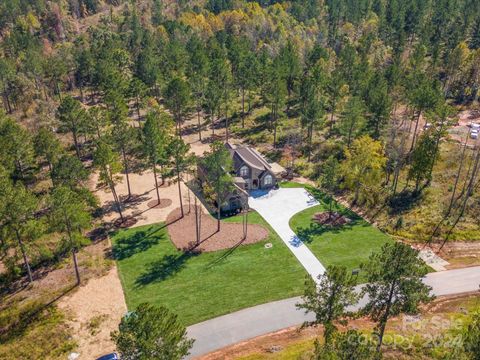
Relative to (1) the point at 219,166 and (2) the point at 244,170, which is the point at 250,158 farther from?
(1) the point at 219,166

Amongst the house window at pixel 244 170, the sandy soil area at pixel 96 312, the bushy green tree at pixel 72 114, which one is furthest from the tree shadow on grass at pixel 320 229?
the bushy green tree at pixel 72 114

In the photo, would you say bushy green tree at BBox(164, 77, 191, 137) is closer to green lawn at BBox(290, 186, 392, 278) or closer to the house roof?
the house roof

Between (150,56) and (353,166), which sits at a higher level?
(150,56)

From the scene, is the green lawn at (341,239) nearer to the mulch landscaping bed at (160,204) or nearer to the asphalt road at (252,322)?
the asphalt road at (252,322)

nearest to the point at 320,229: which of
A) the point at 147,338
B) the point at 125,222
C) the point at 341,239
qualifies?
the point at 341,239

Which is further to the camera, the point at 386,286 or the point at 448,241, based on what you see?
the point at 448,241

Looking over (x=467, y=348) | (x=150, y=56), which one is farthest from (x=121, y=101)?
(x=467, y=348)

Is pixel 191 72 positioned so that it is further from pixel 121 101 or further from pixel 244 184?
pixel 244 184
